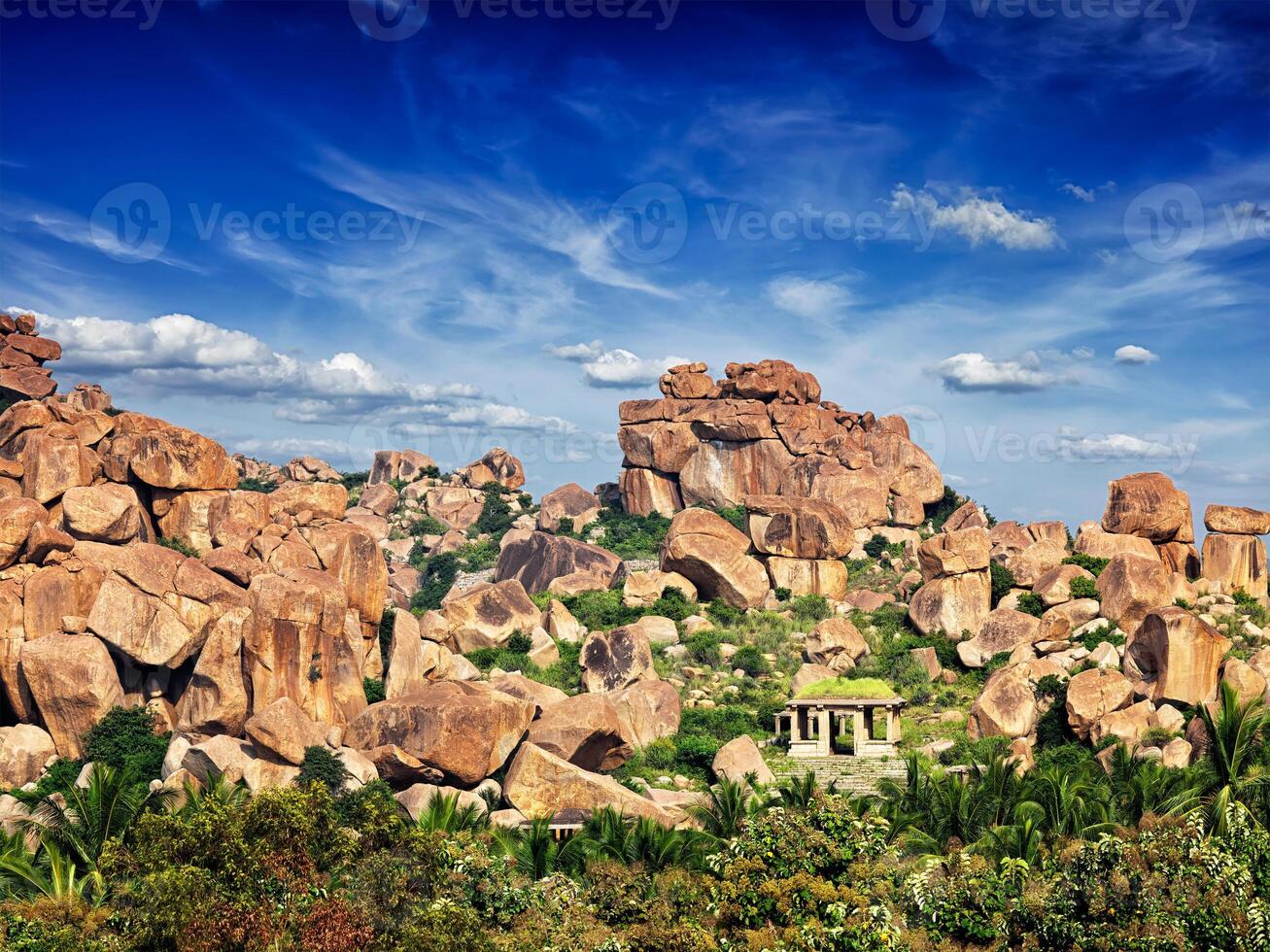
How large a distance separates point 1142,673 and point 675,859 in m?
25.5

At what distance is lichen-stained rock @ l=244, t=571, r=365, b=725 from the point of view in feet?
169

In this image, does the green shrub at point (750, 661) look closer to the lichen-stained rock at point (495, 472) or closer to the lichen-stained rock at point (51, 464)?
the lichen-stained rock at point (51, 464)

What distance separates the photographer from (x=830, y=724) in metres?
58.7

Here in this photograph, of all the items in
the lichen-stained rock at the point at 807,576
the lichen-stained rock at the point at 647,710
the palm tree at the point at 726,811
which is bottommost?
the palm tree at the point at 726,811

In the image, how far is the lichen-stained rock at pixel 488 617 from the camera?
67125mm

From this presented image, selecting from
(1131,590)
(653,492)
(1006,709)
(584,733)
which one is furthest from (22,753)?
(653,492)

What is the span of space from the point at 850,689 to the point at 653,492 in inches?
2226

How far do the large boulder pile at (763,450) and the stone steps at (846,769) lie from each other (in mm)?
45864

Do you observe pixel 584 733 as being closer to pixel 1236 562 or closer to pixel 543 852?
pixel 543 852

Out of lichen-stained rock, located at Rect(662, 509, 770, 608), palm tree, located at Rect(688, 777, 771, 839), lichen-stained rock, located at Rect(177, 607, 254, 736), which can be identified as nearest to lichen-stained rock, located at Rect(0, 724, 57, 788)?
lichen-stained rock, located at Rect(177, 607, 254, 736)

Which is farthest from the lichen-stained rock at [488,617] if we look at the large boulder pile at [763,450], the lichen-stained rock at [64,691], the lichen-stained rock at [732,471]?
the lichen-stained rock at [732,471]

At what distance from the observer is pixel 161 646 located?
172ft

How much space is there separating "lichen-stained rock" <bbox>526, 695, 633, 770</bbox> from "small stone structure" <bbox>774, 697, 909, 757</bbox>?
855 centimetres

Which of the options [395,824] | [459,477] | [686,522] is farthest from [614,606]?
[459,477]
